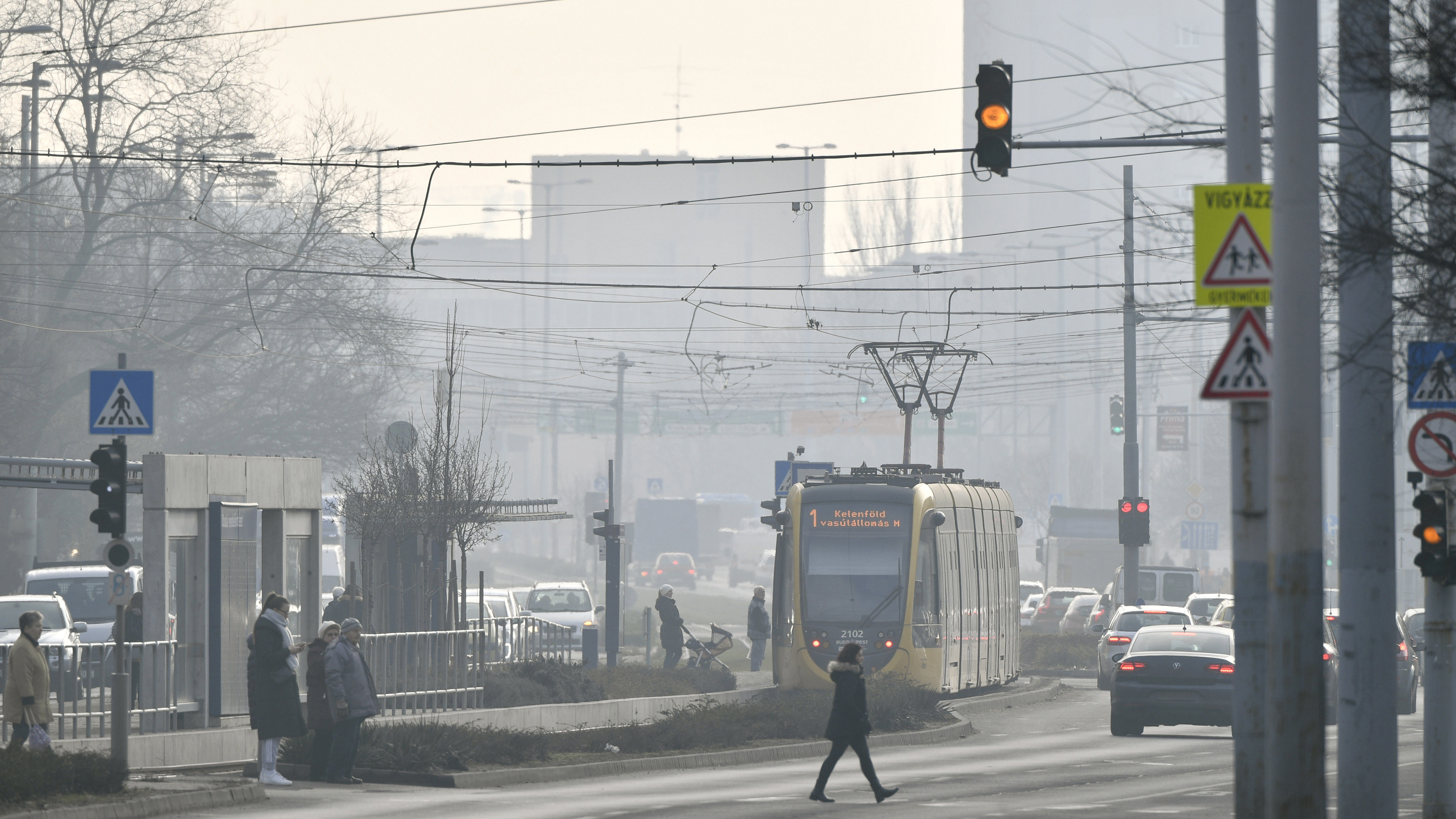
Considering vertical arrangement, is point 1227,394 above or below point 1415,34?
below

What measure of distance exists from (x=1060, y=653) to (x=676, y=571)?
44472 mm

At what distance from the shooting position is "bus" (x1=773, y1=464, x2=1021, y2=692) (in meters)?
28.7

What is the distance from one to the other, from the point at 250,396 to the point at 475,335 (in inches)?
2390

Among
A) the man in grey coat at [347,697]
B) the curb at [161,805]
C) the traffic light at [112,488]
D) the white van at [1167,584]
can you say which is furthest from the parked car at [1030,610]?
the curb at [161,805]

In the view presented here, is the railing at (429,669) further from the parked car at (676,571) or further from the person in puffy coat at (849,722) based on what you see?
the parked car at (676,571)

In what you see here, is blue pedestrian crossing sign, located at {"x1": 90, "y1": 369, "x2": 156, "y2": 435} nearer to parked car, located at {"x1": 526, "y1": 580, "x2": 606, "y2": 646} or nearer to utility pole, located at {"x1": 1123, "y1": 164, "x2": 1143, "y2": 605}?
utility pole, located at {"x1": 1123, "y1": 164, "x2": 1143, "y2": 605}

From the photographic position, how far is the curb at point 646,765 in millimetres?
18328

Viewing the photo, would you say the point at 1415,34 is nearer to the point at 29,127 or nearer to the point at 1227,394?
the point at 1227,394

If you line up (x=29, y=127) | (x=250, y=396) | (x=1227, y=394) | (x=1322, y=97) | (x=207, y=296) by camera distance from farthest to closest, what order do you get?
1. (x=250, y=396)
2. (x=207, y=296)
3. (x=29, y=127)
4. (x=1322, y=97)
5. (x=1227, y=394)

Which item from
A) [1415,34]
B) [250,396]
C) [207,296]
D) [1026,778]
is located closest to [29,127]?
[207,296]

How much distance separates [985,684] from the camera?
32.6m

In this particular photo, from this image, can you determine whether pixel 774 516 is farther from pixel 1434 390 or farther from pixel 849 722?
pixel 1434 390

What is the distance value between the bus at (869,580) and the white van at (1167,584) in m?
25.6

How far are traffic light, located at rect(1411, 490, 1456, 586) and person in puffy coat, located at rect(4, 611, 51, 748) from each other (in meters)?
10.9
